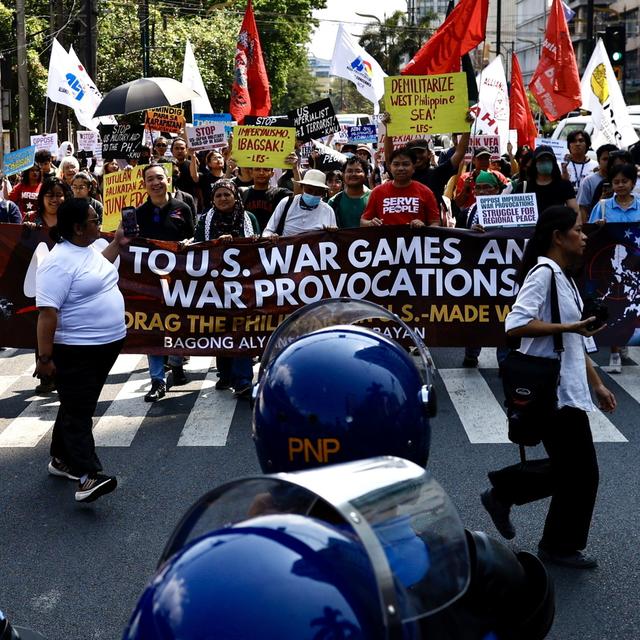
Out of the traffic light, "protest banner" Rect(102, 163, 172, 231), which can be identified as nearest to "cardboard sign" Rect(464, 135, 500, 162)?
the traffic light

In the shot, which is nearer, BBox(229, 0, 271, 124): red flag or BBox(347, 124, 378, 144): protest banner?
BBox(229, 0, 271, 124): red flag

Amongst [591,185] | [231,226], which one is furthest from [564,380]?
[591,185]

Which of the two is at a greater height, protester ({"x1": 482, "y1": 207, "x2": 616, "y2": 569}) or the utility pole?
the utility pole

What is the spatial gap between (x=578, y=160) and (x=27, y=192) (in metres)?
6.74

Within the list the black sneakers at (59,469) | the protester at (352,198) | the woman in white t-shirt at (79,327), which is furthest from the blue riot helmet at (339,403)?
the protester at (352,198)

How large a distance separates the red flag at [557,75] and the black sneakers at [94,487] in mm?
10881

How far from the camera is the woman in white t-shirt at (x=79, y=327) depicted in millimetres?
6246

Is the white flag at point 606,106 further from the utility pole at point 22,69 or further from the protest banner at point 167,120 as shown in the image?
the utility pole at point 22,69

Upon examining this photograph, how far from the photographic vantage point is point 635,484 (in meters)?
6.66

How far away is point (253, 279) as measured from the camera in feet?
29.7

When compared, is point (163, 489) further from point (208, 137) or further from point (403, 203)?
point (208, 137)

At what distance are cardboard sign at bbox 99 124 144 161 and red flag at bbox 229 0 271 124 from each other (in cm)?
150

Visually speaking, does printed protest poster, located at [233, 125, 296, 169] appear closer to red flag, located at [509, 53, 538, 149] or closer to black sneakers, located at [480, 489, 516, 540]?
black sneakers, located at [480, 489, 516, 540]

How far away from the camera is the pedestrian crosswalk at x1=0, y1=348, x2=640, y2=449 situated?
26.0 feet
